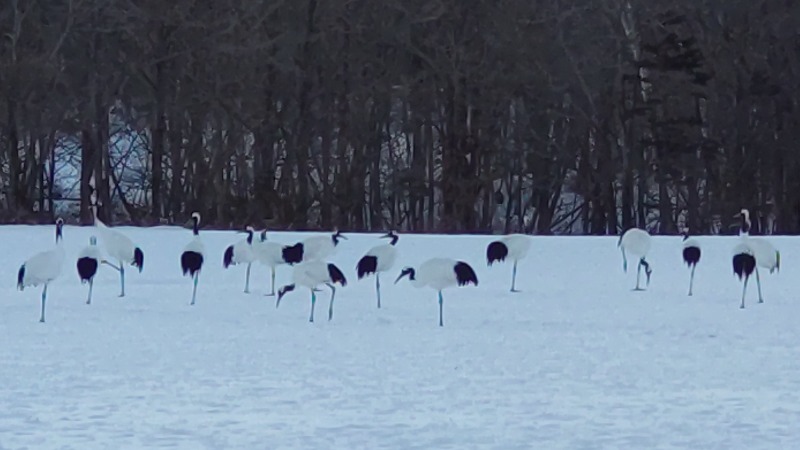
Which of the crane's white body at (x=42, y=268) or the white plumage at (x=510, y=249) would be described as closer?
the crane's white body at (x=42, y=268)

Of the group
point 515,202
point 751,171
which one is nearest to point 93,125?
point 515,202

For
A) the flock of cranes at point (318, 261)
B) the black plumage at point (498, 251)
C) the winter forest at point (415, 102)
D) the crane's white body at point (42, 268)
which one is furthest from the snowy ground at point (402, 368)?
the winter forest at point (415, 102)

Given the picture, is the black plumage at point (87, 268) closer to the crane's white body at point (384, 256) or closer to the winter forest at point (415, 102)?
the crane's white body at point (384, 256)

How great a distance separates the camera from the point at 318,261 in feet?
51.4

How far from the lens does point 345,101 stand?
36.8 m

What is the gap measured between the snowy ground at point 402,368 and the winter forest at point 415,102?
15.4 m

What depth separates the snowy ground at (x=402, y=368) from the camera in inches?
337

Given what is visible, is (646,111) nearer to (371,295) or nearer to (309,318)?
(371,295)

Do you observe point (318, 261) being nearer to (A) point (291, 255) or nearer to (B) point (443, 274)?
(B) point (443, 274)

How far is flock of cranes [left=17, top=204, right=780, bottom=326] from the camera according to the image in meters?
15.6

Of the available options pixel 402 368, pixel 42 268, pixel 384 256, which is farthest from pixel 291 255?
pixel 402 368

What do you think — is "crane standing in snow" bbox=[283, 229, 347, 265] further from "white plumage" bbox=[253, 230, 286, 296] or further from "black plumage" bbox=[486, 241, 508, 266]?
"black plumage" bbox=[486, 241, 508, 266]

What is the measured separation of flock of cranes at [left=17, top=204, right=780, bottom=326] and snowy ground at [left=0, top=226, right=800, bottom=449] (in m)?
0.35

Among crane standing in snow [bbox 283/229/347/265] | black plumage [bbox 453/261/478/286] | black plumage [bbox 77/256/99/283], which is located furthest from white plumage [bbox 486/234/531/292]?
black plumage [bbox 77/256/99/283]
